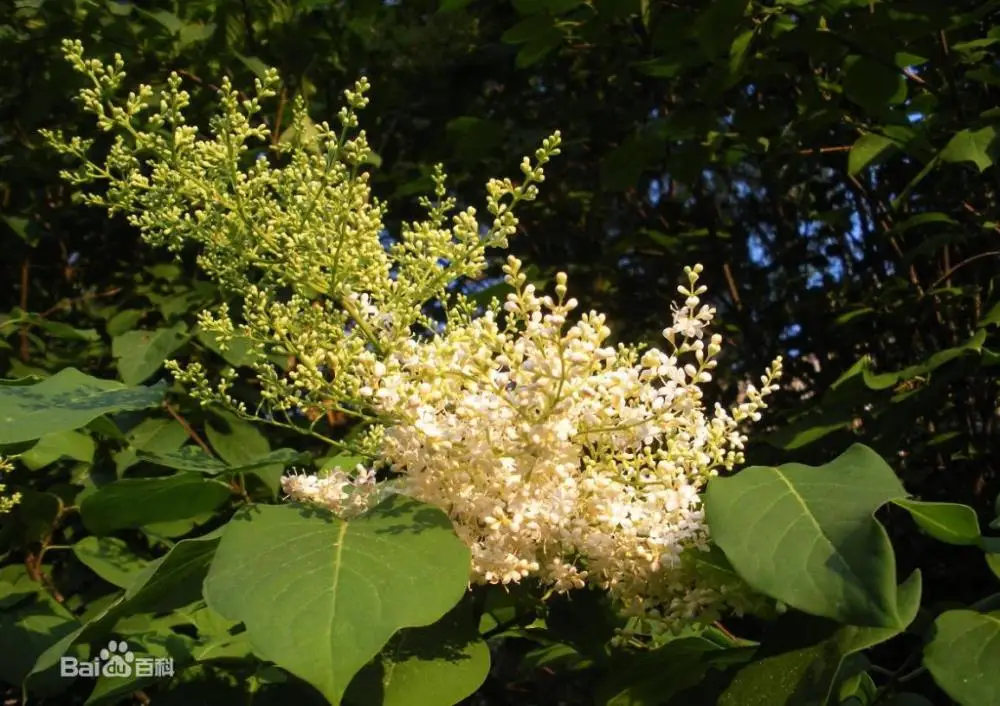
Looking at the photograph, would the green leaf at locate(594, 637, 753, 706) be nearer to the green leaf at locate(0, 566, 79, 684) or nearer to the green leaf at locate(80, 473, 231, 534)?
the green leaf at locate(80, 473, 231, 534)

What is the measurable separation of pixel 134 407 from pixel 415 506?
43cm

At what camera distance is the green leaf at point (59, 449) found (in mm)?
1989

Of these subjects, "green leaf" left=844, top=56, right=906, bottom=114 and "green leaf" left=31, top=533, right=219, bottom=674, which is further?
"green leaf" left=844, top=56, right=906, bottom=114

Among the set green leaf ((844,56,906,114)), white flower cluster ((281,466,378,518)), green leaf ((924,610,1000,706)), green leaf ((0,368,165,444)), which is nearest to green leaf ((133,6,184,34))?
green leaf ((0,368,165,444))

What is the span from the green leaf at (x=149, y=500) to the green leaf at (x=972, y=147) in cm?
183

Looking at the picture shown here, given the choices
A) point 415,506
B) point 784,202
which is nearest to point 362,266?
point 415,506

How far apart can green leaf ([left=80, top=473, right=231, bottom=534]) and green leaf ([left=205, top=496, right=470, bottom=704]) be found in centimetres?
31

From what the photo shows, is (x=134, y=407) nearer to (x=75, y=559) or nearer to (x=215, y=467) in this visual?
(x=215, y=467)

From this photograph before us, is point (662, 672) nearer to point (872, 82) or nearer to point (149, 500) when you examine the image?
point (149, 500)

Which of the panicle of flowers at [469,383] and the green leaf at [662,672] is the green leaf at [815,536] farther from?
the green leaf at [662,672]

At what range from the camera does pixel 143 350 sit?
256cm

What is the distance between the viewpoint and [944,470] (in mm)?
3205

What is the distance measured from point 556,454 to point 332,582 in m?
0.31

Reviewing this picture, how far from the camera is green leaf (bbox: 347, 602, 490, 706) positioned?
1071mm
